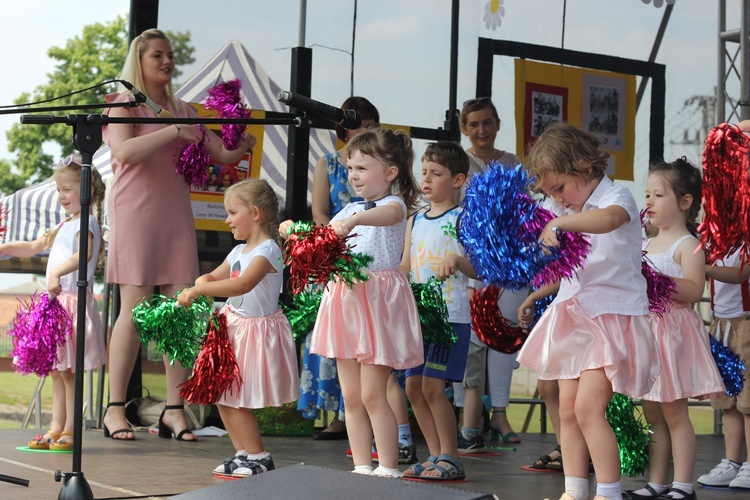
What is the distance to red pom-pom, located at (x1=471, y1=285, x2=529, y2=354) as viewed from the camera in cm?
422

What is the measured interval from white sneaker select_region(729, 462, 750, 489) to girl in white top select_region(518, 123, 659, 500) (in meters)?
1.15

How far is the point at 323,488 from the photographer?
250cm

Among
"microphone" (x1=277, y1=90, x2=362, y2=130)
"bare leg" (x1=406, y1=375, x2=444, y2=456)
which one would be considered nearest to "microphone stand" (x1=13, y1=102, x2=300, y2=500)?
"microphone" (x1=277, y1=90, x2=362, y2=130)

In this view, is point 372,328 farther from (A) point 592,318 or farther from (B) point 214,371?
(A) point 592,318

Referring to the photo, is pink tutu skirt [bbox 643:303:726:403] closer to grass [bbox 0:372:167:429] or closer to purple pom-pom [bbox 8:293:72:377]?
purple pom-pom [bbox 8:293:72:377]

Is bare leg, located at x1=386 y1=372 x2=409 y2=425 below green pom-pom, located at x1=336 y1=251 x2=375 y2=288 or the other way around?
below

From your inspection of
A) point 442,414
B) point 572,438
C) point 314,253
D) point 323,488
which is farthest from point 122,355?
point 323,488

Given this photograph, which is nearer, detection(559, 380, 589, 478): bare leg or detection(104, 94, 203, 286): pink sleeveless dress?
detection(559, 380, 589, 478): bare leg

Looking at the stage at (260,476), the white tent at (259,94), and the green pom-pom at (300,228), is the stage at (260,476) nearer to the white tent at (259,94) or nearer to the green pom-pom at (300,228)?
the green pom-pom at (300,228)

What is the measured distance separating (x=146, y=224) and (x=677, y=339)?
105 inches

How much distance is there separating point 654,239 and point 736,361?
0.60 metres

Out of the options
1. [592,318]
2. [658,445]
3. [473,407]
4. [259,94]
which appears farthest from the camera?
[259,94]

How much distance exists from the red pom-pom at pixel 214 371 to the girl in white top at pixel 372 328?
1.32 ft

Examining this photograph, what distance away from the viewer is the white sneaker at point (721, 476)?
4484mm
